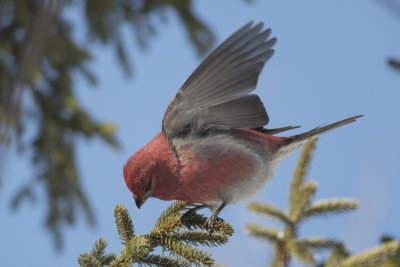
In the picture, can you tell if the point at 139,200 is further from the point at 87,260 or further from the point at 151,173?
the point at 87,260

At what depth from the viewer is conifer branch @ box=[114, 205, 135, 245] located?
1694mm

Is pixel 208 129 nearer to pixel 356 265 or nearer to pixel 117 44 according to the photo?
pixel 356 265

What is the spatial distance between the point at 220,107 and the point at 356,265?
107 cm

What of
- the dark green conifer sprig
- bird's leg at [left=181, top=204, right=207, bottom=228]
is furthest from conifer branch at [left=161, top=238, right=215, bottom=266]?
bird's leg at [left=181, top=204, right=207, bottom=228]

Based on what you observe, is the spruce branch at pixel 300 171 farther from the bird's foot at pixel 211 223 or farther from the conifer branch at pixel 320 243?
the bird's foot at pixel 211 223

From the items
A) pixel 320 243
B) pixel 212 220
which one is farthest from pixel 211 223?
pixel 320 243

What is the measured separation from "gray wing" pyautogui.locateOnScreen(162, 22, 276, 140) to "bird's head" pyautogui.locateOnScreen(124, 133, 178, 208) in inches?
5.7

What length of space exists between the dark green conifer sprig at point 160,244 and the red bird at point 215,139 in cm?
24

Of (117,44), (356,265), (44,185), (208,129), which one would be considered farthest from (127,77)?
(356,265)

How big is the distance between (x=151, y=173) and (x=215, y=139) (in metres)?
0.39

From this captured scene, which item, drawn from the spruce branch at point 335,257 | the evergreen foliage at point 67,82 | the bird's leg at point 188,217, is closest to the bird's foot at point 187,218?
the bird's leg at point 188,217

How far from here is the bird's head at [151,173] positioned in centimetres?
208

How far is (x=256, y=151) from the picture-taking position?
2.32m

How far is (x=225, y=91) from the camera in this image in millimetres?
2148
